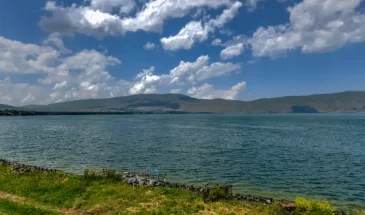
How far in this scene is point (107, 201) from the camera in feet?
84.6

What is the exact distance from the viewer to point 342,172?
5125cm

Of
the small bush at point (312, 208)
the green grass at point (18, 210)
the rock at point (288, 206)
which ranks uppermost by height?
the green grass at point (18, 210)

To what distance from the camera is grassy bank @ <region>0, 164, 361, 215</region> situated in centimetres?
2353

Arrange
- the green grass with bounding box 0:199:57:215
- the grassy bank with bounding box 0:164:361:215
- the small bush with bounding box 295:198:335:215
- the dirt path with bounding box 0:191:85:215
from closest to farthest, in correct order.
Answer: the green grass with bounding box 0:199:57:215 < the small bush with bounding box 295:198:335:215 < the grassy bank with bounding box 0:164:361:215 < the dirt path with bounding box 0:191:85:215

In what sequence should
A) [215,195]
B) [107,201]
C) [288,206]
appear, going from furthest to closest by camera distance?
[215,195], [107,201], [288,206]

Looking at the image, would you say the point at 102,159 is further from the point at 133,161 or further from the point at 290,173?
the point at 290,173

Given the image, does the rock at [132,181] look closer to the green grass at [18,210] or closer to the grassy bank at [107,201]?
the grassy bank at [107,201]

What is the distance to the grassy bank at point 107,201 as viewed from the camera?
23.5 meters

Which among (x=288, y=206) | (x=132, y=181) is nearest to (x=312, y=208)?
(x=288, y=206)

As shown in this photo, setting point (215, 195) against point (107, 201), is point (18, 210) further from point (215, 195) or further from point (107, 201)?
point (215, 195)

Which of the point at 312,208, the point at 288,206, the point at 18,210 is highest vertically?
the point at 18,210

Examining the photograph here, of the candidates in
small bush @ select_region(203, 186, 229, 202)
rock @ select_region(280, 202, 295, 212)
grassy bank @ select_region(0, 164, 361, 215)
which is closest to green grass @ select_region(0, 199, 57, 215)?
grassy bank @ select_region(0, 164, 361, 215)

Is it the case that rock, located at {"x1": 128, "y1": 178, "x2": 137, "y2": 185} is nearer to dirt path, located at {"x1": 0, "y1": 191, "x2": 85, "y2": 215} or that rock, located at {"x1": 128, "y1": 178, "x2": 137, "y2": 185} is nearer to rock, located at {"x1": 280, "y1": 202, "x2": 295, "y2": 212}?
dirt path, located at {"x1": 0, "y1": 191, "x2": 85, "y2": 215}

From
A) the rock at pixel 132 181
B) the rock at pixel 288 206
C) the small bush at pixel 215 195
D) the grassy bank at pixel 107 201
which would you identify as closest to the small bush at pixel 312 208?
the grassy bank at pixel 107 201
